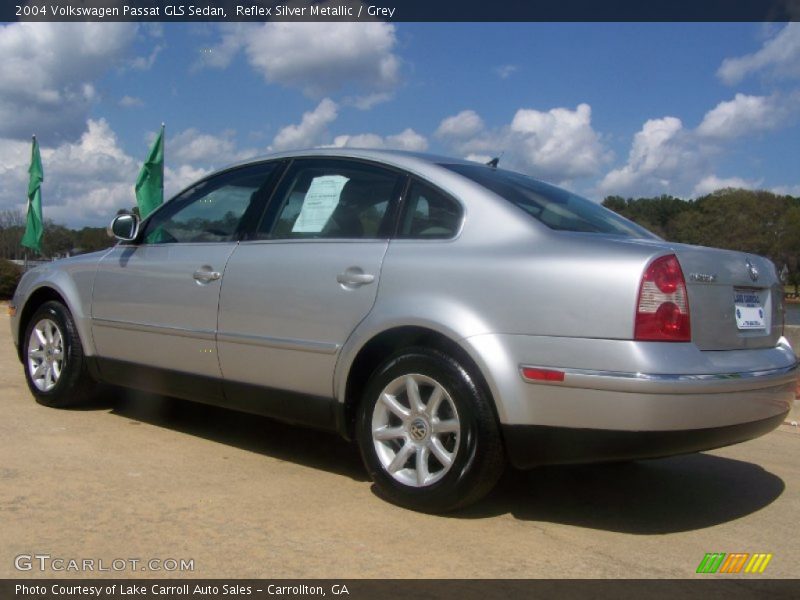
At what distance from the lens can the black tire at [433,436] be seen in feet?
11.4

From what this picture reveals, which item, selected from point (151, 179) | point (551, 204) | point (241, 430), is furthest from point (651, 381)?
point (151, 179)

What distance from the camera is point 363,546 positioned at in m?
3.23

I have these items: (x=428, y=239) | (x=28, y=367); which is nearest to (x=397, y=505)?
(x=428, y=239)

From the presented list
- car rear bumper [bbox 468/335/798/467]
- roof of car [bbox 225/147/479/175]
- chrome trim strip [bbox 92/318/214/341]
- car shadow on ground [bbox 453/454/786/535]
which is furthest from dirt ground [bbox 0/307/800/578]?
roof of car [bbox 225/147/479/175]

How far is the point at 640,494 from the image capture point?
4.20m

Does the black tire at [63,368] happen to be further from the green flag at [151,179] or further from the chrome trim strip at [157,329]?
the green flag at [151,179]

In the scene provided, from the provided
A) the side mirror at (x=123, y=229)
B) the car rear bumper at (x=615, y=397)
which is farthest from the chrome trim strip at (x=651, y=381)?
the side mirror at (x=123, y=229)

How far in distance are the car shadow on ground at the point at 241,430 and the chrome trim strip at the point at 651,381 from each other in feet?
4.64

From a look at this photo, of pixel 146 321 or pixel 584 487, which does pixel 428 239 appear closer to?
pixel 584 487

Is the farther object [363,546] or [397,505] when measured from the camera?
[397,505]

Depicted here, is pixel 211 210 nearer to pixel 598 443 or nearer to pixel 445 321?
pixel 445 321

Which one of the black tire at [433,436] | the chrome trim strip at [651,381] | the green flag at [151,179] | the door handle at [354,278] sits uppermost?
the green flag at [151,179]

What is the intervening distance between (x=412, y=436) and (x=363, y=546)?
64cm

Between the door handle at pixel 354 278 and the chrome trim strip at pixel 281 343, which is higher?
the door handle at pixel 354 278
